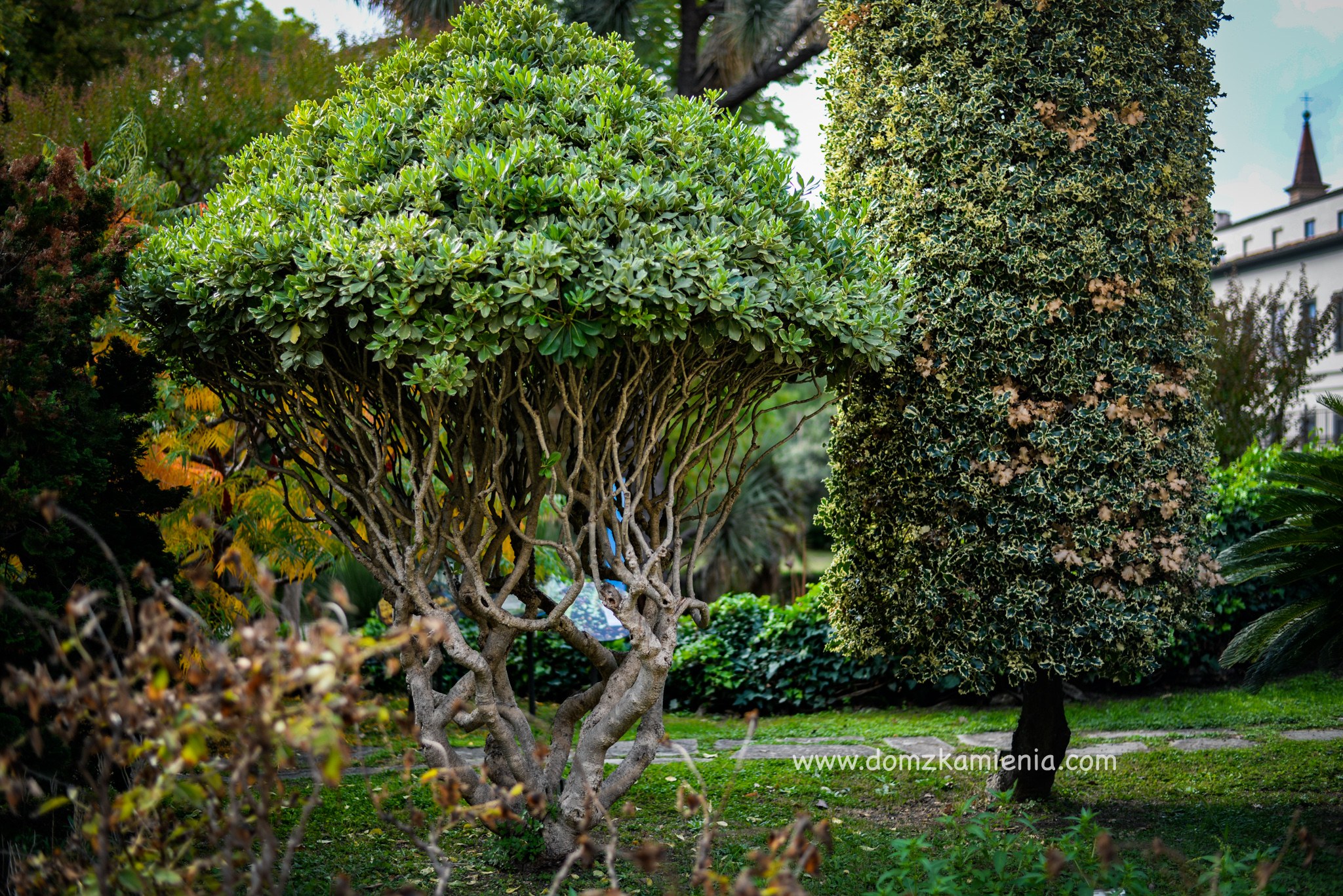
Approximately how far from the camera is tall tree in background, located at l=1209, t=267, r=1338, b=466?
44.1 feet

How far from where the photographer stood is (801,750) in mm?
7246

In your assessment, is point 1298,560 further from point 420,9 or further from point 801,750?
point 420,9

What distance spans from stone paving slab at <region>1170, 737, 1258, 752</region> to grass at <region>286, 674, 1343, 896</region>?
3.8 inches

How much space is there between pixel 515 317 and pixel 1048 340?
114 inches

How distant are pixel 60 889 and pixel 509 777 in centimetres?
238

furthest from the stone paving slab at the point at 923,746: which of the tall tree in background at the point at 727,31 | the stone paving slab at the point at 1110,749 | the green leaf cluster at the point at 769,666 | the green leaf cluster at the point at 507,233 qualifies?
the tall tree in background at the point at 727,31

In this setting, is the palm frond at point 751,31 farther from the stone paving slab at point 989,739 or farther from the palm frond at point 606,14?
the stone paving slab at point 989,739

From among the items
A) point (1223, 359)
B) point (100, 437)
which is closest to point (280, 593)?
point (100, 437)

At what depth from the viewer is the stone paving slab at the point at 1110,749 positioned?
6.75m

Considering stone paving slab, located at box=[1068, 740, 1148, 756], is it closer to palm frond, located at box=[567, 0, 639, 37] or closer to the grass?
the grass

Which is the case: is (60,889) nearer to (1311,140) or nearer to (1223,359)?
(1223,359)

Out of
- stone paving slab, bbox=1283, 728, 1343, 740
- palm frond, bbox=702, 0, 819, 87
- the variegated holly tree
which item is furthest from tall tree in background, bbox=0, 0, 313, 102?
stone paving slab, bbox=1283, 728, 1343, 740

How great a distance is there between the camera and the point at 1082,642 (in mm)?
→ 5070

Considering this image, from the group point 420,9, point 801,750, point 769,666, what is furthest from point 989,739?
point 420,9
